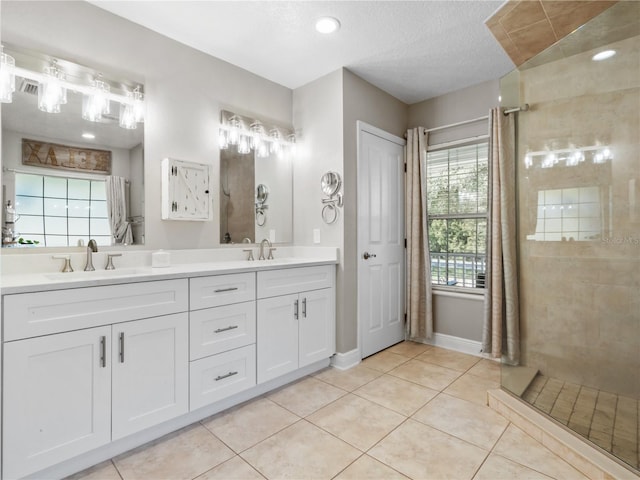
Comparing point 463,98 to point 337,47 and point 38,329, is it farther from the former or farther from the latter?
point 38,329

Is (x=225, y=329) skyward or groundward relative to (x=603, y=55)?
groundward

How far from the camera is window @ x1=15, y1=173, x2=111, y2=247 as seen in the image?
1851 millimetres

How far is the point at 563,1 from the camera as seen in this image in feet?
6.37

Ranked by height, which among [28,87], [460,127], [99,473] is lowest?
[99,473]

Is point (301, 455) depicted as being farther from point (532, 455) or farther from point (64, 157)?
point (64, 157)

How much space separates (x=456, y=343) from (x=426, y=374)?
0.73 metres

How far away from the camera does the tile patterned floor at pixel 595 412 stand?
1.63m

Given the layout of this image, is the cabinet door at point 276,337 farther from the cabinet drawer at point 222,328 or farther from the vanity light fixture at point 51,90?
the vanity light fixture at point 51,90

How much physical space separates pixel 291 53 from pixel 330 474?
2771 millimetres

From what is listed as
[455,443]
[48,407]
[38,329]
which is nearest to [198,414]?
[48,407]

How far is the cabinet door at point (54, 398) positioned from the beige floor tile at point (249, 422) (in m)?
0.58

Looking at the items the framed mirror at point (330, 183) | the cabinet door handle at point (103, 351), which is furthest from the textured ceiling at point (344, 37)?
the cabinet door handle at point (103, 351)

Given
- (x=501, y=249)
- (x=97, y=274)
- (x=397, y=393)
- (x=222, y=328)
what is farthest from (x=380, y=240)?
(x=97, y=274)

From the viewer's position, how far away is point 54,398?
1451 mm
